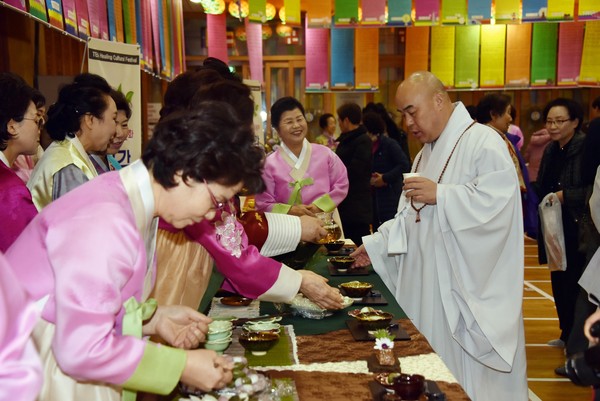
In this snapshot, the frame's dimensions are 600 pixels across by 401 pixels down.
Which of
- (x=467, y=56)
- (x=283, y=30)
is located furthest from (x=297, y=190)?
(x=283, y=30)

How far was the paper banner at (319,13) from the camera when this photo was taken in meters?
7.45

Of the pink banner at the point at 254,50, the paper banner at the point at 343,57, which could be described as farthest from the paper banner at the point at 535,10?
the pink banner at the point at 254,50

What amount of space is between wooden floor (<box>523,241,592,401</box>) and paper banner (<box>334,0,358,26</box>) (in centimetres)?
336

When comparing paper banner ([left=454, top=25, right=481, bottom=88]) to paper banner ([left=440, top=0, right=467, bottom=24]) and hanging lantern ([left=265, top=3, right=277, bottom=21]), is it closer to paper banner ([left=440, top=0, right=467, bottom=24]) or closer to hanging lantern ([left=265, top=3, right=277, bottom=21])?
paper banner ([left=440, top=0, right=467, bottom=24])

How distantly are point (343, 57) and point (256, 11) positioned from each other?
237cm

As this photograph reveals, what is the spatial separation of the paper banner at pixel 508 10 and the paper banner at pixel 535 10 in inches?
2.9

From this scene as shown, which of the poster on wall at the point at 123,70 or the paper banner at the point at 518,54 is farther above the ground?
the paper banner at the point at 518,54

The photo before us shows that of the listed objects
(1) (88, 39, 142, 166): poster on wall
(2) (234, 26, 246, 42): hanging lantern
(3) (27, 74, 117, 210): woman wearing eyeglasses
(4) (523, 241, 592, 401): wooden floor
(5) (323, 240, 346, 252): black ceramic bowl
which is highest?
(2) (234, 26, 246, 42): hanging lantern

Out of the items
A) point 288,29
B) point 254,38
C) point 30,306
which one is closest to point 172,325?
point 30,306

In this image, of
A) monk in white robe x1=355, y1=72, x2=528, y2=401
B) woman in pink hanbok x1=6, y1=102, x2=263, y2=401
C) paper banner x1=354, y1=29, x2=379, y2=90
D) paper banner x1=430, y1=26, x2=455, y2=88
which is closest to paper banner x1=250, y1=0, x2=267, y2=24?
paper banner x1=354, y1=29, x2=379, y2=90

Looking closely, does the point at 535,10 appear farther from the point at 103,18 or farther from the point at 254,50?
the point at 103,18

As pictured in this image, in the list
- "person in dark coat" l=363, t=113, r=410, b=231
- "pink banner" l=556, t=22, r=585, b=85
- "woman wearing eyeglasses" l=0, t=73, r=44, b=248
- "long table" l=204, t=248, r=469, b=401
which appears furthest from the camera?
"pink banner" l=556, t=22, r=585, b=85

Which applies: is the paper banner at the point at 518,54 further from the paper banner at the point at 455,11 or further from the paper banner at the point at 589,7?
the paper banner at the point at 455,11

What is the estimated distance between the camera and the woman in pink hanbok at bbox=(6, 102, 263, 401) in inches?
47.6
